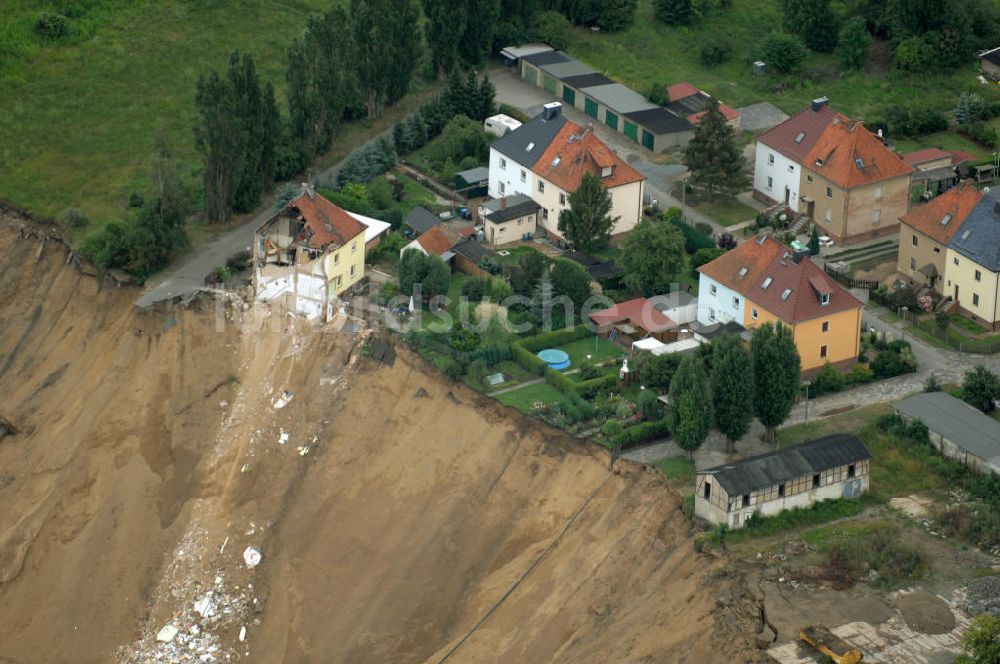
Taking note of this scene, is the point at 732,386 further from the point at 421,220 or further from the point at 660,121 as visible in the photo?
the point at 660,121

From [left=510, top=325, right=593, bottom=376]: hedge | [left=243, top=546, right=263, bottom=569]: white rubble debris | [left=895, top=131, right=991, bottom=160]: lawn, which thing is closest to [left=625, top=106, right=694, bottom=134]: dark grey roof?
[left=895, top=131, right=991, bottom=160]: lawn

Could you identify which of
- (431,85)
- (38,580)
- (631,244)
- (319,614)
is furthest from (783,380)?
(431,85)

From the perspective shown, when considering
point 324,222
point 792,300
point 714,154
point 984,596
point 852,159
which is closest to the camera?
point 984,596

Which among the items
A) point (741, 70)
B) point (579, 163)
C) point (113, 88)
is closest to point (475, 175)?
point (579, 163)

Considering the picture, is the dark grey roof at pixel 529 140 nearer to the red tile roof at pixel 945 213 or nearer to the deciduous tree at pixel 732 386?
the red tile roof at pixel 945 213

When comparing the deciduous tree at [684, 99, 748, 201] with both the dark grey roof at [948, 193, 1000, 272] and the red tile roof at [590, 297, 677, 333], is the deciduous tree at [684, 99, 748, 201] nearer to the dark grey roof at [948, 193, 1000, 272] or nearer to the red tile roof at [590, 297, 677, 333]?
the red tile roof at [590, 297, 677, 333]

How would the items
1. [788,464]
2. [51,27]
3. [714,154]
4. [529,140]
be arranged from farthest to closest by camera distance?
1. [51,27]
2. [529,140]
3. [714,154]
4. [788,464]

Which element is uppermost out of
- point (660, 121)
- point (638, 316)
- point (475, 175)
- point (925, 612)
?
point (660, 121)
